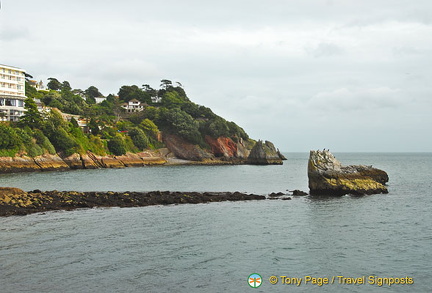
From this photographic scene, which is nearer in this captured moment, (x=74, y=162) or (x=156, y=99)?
(x=74, y=162)

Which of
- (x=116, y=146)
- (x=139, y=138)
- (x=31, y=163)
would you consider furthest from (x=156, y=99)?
(x=31, y=163)

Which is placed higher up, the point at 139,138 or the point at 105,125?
the point at 105,125

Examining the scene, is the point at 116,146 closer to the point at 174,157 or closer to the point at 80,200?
the point at 174,157

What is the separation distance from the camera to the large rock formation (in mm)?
40469

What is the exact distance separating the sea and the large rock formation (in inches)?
332

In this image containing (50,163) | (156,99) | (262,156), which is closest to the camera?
(50,163)

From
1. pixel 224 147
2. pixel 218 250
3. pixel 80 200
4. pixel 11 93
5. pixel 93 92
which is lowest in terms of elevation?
pixel 218 250

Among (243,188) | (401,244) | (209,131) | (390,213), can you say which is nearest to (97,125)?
(209,131)

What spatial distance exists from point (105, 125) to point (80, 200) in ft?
285

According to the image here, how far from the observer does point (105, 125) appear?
117812 mm

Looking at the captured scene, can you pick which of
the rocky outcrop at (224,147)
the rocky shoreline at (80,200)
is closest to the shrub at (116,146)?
the rocky outcrop at (224,147)

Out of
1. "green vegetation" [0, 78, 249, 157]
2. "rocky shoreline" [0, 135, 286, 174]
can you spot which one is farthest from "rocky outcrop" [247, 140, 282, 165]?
"green vegetation" [0, 78, 249, 157]

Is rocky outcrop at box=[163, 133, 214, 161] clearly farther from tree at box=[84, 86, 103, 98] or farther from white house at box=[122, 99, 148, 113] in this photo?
tree at box=[84, 86, 103, 98]

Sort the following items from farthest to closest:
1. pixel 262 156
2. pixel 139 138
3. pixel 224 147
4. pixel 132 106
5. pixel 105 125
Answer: pixel 132 106 → pixel 224 147 → pixel 262 156 → pixel 105 125 → pixel 139 138
